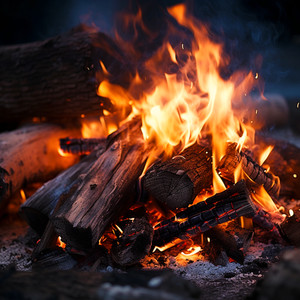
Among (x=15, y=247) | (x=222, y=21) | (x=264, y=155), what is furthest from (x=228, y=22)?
(x=15, y=247)

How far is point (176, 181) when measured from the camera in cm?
247

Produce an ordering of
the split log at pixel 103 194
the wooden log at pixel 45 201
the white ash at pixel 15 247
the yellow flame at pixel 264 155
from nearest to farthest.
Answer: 1. the split log at pixel 103 194
2. the white ash at pixel 15 247
3. the wooden log at pixel 45 201
4. the yellow flame at pixel 264 155

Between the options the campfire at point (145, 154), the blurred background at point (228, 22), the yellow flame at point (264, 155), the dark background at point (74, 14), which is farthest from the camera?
the dark background at point (74, 14)

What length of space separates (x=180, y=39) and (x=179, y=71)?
0.45 m

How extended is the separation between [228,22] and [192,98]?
1.93 metres

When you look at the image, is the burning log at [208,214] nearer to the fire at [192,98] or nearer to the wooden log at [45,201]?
the fire at [192,98]

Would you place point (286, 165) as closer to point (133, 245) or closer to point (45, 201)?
point (133, 245)

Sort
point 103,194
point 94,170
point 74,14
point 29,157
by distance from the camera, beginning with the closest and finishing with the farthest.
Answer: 1. point 103,194
2. point 94,170
3. point 29,157
4. point 74,14

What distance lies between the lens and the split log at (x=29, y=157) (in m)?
3.39

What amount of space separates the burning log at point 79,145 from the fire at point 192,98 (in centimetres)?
60

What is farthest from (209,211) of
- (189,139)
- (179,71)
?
(179,71)

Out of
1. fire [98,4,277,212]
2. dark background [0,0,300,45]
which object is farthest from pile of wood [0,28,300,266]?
dark background [0,0,300,45]

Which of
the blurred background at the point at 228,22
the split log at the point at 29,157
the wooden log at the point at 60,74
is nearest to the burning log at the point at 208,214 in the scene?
the split log at the point at 29,157

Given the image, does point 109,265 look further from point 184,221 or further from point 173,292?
point 173,292
